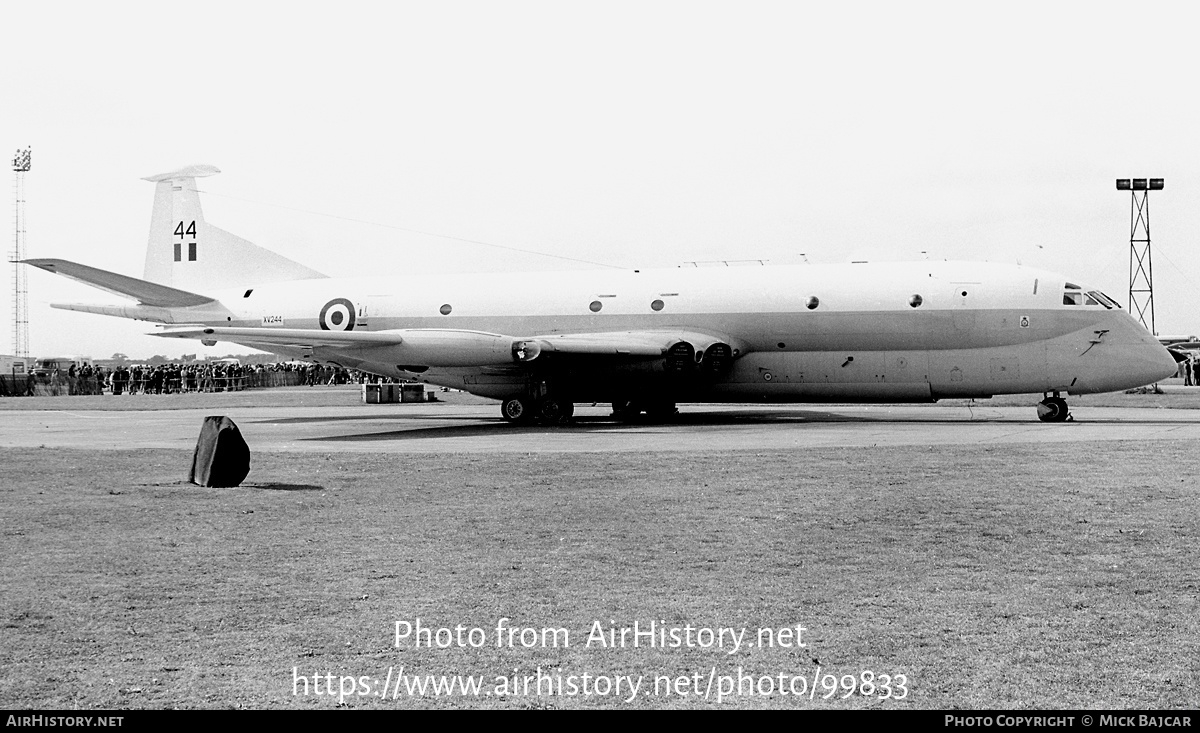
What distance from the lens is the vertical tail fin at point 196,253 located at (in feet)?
107

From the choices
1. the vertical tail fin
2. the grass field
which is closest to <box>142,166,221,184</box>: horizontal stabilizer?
the vertical tail fin

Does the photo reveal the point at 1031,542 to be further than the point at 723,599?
Yes

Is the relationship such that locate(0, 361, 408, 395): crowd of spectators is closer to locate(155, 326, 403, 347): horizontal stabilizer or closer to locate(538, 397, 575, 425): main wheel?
locate(155, 326, 403, 347): horizontal stabilizer

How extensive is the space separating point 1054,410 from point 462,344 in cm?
1351

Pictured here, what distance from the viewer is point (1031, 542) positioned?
8.80 metres

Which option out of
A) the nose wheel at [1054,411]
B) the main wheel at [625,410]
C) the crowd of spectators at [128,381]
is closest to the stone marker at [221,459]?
the main wheel at [625,410]

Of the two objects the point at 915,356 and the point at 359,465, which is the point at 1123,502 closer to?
the point at 359,465

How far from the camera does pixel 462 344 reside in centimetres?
2552

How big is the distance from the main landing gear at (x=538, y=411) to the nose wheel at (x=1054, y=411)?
1096cm

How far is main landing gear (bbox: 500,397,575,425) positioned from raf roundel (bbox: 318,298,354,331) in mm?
5409

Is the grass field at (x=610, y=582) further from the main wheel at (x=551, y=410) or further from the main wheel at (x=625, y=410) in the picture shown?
the main wheel at (x=625, y=410)

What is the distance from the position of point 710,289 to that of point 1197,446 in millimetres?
12397
